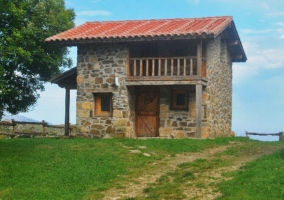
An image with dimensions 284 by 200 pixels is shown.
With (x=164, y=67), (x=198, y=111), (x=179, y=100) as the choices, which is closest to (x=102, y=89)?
(x=164, y=67)

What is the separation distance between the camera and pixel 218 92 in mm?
23906

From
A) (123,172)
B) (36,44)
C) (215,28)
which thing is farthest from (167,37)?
(36,44)

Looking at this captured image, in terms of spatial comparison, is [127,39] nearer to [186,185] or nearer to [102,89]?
[102,89]

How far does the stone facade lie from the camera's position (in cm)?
2152

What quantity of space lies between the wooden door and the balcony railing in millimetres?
1020

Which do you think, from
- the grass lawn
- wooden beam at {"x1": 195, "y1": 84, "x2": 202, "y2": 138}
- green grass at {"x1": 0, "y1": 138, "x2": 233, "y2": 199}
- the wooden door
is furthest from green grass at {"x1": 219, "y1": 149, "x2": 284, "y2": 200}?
the wooden door

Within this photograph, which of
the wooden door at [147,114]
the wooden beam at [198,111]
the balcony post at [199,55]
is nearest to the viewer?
the wooden beam at [198,111]

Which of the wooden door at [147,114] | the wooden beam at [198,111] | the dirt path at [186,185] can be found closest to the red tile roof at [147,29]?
the wooden beam at [198,111]

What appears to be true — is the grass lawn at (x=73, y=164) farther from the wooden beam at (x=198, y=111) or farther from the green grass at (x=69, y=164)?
the wooden beam at (x=198, y=111)

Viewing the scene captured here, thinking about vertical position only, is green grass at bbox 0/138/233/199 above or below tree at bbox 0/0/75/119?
below

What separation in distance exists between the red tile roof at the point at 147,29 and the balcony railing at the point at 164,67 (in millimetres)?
1197

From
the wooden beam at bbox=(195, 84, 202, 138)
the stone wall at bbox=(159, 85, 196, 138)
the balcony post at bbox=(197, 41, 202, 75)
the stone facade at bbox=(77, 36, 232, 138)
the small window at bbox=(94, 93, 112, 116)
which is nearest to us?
the wooden beam at bbox=(195, 84, 202, 138)

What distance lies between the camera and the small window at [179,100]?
2181 centimetres

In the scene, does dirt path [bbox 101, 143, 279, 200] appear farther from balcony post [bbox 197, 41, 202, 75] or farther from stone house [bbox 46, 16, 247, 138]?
stone house [bbox 46, 16, 247, 138]
